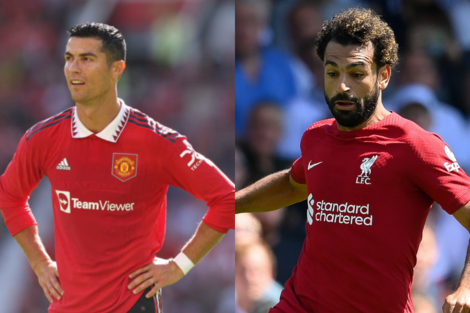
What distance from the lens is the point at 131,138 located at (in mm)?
3771

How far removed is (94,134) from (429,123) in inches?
117

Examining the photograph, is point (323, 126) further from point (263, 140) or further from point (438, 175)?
point (263, 140)

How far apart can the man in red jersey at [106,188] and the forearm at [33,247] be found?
17mm

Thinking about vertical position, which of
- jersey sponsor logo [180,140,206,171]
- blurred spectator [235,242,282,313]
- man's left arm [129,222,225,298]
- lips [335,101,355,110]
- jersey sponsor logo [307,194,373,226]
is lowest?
blurred spectator [235,242,282,313]

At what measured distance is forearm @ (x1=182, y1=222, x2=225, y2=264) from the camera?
3.81 m

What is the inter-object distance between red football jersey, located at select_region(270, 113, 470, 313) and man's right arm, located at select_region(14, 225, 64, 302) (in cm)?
169

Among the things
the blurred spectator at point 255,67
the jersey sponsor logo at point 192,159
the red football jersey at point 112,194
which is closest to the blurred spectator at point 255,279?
the blurred spectator at point 255,67

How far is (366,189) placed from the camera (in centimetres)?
276

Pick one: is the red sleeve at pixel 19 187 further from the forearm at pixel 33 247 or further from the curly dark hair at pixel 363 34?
the curly dark hair at pixel 363 34

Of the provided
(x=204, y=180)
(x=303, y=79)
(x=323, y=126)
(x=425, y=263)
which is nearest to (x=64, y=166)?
(x=204, y=180)

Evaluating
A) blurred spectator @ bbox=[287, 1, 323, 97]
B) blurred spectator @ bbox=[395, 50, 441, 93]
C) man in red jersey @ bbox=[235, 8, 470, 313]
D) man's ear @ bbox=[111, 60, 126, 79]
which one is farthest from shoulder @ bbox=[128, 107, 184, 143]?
blurred spectator @ bbox=[395, 50, 441, 93]

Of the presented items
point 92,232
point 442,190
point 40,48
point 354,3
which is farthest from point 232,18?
point 442,190

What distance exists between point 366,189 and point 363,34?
70 cm

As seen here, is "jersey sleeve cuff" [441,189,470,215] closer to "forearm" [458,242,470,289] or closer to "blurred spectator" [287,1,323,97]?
"forearm" [458,242,470,289]
